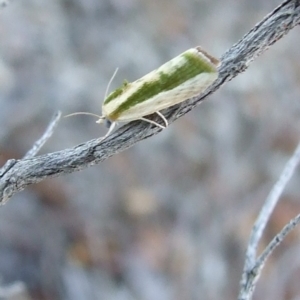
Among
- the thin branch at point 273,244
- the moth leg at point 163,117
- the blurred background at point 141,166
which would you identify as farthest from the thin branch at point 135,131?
the blurred background at point 141,166

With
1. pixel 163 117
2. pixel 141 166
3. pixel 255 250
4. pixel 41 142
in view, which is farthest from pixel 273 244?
pixel 141 166

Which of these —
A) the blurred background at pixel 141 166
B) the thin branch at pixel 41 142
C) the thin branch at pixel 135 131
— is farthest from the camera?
Answer: the blurred background at pixel 141 166

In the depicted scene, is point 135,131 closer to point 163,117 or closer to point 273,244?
point 163,117

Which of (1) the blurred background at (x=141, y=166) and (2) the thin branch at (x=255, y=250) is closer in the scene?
(2) the thin branch at (x=255, y=250)

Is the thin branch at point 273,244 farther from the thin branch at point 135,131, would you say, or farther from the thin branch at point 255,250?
the thin branch at point 135,131

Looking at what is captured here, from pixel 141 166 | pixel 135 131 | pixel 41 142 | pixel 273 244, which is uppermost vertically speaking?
pixel 141 166

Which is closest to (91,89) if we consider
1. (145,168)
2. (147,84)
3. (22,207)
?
(145,168)
